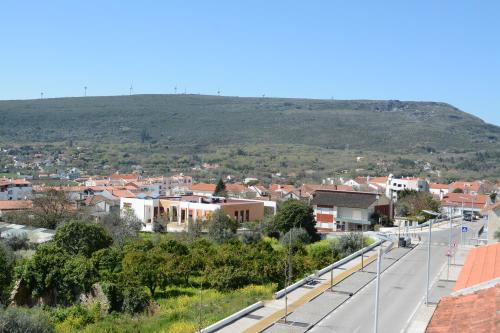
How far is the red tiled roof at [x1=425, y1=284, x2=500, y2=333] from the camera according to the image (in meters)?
12.5

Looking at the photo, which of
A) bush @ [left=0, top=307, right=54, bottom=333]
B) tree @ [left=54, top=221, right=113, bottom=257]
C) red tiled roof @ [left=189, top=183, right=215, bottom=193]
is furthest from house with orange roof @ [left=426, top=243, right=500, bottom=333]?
A: red tiled roof @ [left=189, top=183, right=215, bottom=193]

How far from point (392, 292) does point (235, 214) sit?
1321 inches

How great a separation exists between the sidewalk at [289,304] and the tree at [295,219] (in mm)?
15547

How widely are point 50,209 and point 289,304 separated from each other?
35018 mm

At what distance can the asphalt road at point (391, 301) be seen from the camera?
72.0 ft

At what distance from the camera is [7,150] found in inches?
6993

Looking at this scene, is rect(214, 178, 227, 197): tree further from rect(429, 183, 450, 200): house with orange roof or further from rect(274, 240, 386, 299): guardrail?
rect(274, 240, 386, 299): guardrail

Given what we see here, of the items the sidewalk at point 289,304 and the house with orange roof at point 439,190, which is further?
the house with orange roof at point 439,190

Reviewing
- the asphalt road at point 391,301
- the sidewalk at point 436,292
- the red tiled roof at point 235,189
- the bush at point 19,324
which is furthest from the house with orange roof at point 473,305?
the red tiled roof at point 235,189

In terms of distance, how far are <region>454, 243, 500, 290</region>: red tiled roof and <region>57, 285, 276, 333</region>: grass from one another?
8751 mm

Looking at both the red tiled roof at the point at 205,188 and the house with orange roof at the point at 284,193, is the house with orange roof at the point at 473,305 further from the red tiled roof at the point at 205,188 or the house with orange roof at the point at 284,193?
the red tiled roof at the point at 205,188

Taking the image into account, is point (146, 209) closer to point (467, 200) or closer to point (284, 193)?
point (284, 193)

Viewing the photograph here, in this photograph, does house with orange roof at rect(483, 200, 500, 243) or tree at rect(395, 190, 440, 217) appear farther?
tree at rect(395, 190, 440, 217)

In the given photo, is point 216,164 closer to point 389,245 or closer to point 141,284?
point 389,245
